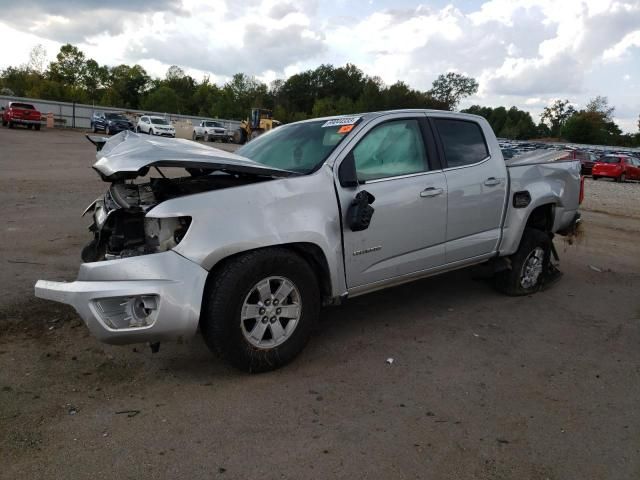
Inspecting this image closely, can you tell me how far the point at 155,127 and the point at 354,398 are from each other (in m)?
35.9

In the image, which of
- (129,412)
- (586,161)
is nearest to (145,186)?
(129,412)

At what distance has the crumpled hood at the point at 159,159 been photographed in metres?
3.28

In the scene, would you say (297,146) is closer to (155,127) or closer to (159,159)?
(159,159)

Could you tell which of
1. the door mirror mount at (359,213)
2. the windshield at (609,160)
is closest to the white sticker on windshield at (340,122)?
the door mirror mount at (359,213)

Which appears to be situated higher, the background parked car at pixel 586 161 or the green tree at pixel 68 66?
the green tree at pixel 68 66

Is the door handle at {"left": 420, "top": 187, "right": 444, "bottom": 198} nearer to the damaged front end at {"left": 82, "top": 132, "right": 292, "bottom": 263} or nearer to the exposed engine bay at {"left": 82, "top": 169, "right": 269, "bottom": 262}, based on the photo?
the damaged front end at {"left": 82, "top": 132, "right": 292, "bottom": 263}

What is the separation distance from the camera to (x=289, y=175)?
375cm

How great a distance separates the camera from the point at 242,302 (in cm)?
339

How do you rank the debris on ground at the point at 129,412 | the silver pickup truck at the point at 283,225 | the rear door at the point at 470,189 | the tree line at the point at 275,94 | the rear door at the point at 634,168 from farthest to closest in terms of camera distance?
the tree line at the point at 275,94 → the rear door at the point at 634,168 → the rear door at the point at 470,189 → the silver pickup truck at the point at 283,225 → the debris on ground at the point at 129,412

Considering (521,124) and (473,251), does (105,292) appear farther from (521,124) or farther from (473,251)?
(521,124)

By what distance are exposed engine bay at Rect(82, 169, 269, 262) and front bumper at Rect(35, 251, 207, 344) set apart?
188 mm

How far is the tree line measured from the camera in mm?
76812

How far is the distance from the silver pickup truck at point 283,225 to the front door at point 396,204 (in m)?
0.01

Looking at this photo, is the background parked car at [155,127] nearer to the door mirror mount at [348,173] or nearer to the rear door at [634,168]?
the rear door at [634,168]
